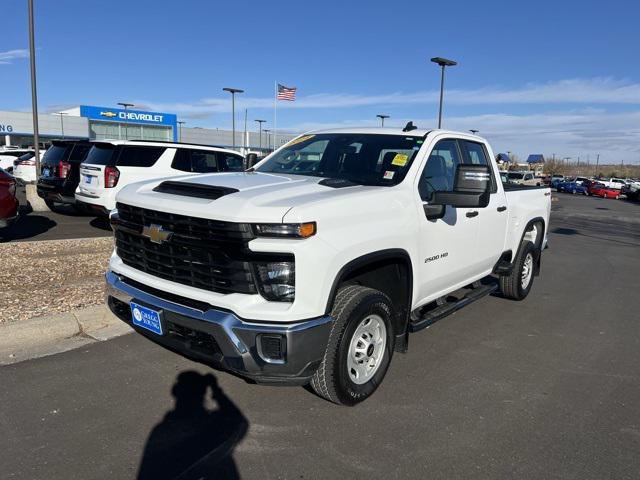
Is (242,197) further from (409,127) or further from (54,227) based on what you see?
(54,227)

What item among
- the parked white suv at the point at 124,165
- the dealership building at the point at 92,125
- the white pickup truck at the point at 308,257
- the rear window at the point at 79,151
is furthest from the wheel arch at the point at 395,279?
the dealership building at the point at 92,125

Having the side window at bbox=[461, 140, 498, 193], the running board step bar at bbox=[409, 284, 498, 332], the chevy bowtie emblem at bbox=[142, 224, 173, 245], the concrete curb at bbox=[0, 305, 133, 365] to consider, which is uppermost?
the side window at bbox=[461, 140, 498, 193]

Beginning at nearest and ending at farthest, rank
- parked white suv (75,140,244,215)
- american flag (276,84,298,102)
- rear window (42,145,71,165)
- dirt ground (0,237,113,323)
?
dirt ground (0,237,113,323)
parked white suv (75,140,244,215)
rear window (42,145,71,165)
american flag (276,84,298,102)

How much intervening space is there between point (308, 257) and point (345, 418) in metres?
1.25

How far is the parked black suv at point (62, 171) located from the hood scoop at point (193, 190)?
853 cm

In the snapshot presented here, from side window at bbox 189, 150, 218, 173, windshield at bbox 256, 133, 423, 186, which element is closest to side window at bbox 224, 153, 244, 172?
side window at bbox 189, 150, 218, 173

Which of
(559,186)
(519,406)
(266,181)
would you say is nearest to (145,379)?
(266,181)

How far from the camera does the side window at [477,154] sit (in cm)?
525

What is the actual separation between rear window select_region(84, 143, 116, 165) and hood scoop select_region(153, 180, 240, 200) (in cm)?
708

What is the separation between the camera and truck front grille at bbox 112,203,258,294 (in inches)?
121

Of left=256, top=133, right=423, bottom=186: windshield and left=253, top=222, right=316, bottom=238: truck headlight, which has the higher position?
left=256, top=133, right=423, bottom=186: windshield

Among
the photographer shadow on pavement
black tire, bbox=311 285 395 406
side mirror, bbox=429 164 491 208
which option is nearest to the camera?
the photographer shadow on pavement

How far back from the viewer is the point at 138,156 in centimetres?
1055

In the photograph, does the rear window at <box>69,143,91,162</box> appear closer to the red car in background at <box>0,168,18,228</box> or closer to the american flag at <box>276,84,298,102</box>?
the red car in background at <box>0,168,18,228</box>
